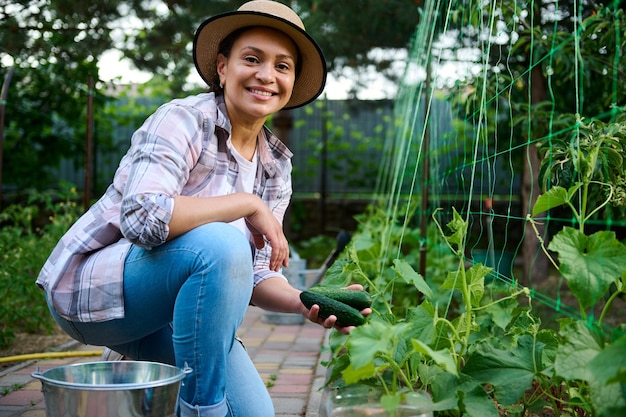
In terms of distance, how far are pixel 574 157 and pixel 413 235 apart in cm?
383

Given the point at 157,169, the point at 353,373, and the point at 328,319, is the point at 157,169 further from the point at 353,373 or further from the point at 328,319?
the point at 353,373

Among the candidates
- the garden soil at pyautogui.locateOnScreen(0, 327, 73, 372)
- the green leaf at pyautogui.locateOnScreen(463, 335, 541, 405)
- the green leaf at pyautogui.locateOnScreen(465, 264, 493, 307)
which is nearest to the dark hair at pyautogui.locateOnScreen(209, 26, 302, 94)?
the green leaf at pyautogui.locateOnScreen(465, 264, 493, 307)

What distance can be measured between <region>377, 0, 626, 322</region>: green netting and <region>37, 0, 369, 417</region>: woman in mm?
615

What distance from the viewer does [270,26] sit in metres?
2.40

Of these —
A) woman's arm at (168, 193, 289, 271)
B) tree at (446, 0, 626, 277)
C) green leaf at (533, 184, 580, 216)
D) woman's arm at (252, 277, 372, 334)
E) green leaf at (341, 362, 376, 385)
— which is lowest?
green leaf at (341, 362, 376, 385)

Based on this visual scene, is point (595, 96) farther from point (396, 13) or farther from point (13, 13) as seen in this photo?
point (13, 13)

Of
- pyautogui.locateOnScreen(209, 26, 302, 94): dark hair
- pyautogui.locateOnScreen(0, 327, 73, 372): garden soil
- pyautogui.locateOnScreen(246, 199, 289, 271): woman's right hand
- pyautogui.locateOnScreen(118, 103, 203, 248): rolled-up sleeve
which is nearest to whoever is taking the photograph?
pyautogui.locateOnScreen(118, 103, 203, 248): rolled-up sleeve

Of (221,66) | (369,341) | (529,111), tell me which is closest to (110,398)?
(369,341)

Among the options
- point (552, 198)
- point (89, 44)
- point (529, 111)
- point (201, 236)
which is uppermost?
point (89, 44)

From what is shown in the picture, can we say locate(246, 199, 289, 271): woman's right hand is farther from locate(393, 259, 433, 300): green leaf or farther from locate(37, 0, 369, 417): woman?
locate(393, 259, 433, 300): green leaf

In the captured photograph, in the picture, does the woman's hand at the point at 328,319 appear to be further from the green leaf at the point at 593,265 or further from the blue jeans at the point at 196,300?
the green leaf at the point at 593,265

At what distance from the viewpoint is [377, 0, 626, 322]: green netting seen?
7.12 feet

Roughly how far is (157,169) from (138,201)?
0.45ft

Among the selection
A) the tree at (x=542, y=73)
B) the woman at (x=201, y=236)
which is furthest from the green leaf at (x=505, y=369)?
the tree at (x=542, y=73)
